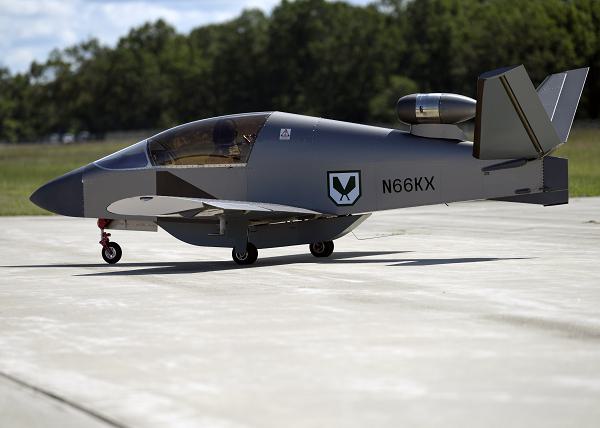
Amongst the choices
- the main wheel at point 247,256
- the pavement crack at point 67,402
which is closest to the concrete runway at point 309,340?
the pavement crack at point 67,402

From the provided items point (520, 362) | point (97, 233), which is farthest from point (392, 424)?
point (97, 233)

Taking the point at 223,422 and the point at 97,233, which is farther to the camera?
the point at 97,233

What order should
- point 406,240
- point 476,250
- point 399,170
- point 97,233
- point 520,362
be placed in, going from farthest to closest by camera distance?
1. point 97,233
2. point 406,240
3. point 476,250
4. point 399,170
5. point 520,362

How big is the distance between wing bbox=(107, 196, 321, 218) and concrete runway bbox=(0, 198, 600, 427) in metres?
0.91

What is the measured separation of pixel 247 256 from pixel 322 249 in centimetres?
190

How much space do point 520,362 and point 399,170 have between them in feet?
29.2

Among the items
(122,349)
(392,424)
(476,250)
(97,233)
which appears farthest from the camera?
(97,233)

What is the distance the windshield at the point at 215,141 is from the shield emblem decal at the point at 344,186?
1.53 m

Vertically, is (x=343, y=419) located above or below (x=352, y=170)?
below

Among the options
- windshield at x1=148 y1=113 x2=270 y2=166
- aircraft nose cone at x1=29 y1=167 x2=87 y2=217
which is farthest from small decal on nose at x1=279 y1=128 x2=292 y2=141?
aircraft nose cone at x1=29 y1=167 x2=87 y2=217

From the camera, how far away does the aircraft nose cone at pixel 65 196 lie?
754 inches

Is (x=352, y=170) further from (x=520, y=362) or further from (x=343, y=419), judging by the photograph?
(x=343, y=419)

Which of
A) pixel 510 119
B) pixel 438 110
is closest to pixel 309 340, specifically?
pixel 510 119

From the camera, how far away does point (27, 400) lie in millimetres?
8305
